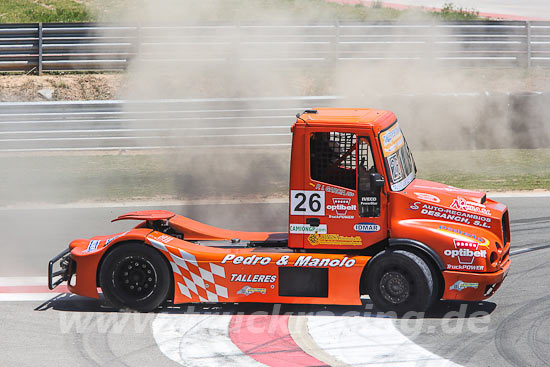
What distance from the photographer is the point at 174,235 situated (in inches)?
341

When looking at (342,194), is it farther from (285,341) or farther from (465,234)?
(285,341)

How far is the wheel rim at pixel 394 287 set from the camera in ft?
25.5

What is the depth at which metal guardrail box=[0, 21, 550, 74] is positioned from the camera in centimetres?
1920

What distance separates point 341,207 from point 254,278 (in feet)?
3.68

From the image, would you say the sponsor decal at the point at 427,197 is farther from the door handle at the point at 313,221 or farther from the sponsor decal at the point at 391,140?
the door handle at the point at 313,221

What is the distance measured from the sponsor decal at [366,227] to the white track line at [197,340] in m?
1.58

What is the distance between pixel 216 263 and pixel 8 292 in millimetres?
2678

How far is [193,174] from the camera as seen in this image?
15242mm

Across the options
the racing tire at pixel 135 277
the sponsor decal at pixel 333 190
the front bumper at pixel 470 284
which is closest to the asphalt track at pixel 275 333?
the racing tire at pixel 135 277

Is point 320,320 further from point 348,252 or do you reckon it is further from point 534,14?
point 534,14

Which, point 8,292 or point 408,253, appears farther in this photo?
point 8,292

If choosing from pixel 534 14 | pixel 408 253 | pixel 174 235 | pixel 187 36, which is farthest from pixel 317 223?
pixel 534 14

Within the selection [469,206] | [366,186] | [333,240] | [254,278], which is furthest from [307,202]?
[469,206]

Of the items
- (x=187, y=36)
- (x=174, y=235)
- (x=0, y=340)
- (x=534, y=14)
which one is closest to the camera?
(x=0, y=340)
